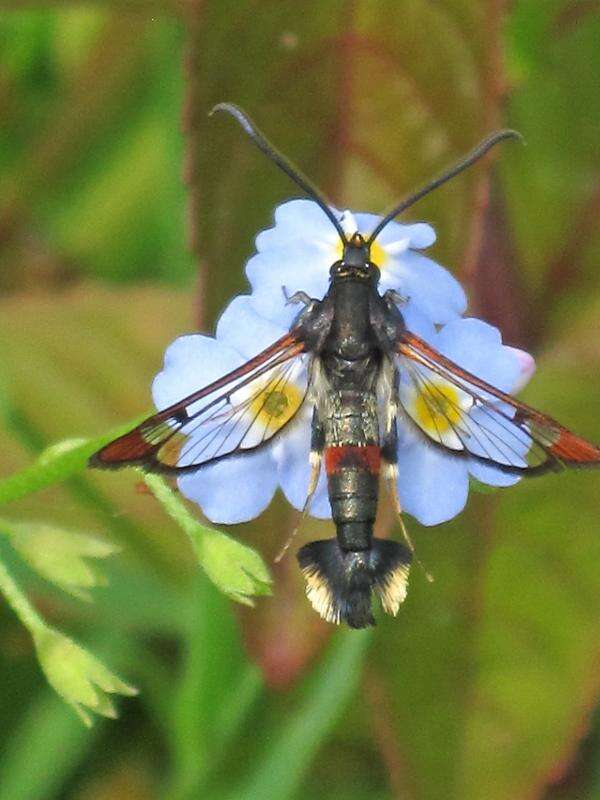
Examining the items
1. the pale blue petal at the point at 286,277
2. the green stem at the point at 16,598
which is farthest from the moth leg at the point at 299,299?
the green stem at the point at 16,598

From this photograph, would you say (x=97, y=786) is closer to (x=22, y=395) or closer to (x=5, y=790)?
(x=5, y=790)

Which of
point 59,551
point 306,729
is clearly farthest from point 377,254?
point 306,729

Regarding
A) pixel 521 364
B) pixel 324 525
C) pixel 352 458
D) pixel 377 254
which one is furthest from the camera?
pixel 324 525

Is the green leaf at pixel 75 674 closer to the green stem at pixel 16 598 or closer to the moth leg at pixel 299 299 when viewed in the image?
the green stem at pixel 16 598

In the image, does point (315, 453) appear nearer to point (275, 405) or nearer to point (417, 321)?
point (275, 405)

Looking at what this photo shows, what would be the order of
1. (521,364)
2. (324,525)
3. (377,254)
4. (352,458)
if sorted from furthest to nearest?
(324,525), (377,254), (521,364), (352,458)

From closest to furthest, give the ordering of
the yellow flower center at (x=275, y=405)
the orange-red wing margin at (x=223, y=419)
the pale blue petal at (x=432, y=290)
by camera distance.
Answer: the orange-red wing margin at (x=223, y=419) < the yellow flower center at (x=275, y=405) < the pale blue petal at (x=432, y=290)

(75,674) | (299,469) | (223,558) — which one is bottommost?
(75,674)

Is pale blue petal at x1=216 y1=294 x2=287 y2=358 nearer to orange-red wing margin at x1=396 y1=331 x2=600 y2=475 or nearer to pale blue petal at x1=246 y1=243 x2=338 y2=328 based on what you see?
pale blue petal at x1=246 y1=243 x2=338 y2=328
